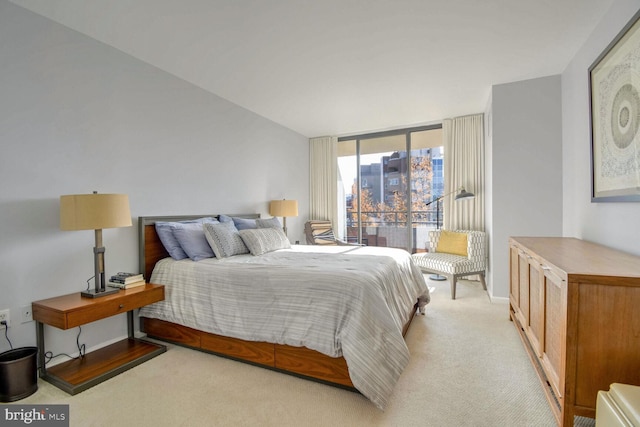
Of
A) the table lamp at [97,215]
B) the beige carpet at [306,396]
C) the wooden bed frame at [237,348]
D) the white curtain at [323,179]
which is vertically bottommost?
the beige carpet at [306,396]

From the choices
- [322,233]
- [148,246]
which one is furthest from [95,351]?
[322,233]

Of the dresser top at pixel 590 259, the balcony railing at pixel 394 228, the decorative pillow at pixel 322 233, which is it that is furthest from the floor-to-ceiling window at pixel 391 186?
the dresser top at pixel 590 259

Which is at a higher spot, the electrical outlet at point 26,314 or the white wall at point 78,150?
the white wall at point 78,150

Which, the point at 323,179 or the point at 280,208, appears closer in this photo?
the point at 280,208

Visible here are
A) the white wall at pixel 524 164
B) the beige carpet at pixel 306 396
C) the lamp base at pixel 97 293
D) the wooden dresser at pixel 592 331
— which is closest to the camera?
the wooden dresser at pixel 592 331

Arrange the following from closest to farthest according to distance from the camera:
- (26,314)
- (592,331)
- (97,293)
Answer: (592,331) < (26,314) < (97,293)

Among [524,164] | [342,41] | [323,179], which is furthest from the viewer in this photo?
[323,179]

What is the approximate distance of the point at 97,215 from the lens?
2107 mm

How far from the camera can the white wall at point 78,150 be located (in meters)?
2.04

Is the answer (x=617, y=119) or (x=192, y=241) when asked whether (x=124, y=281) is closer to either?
→ (x=192, y=241)

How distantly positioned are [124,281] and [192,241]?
0.63 metres

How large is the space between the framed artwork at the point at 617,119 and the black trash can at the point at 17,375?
152 inches

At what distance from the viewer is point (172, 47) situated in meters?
2.62

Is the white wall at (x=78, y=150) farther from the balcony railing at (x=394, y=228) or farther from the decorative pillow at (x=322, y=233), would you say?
the balcony railing at (x=394, y=228)
